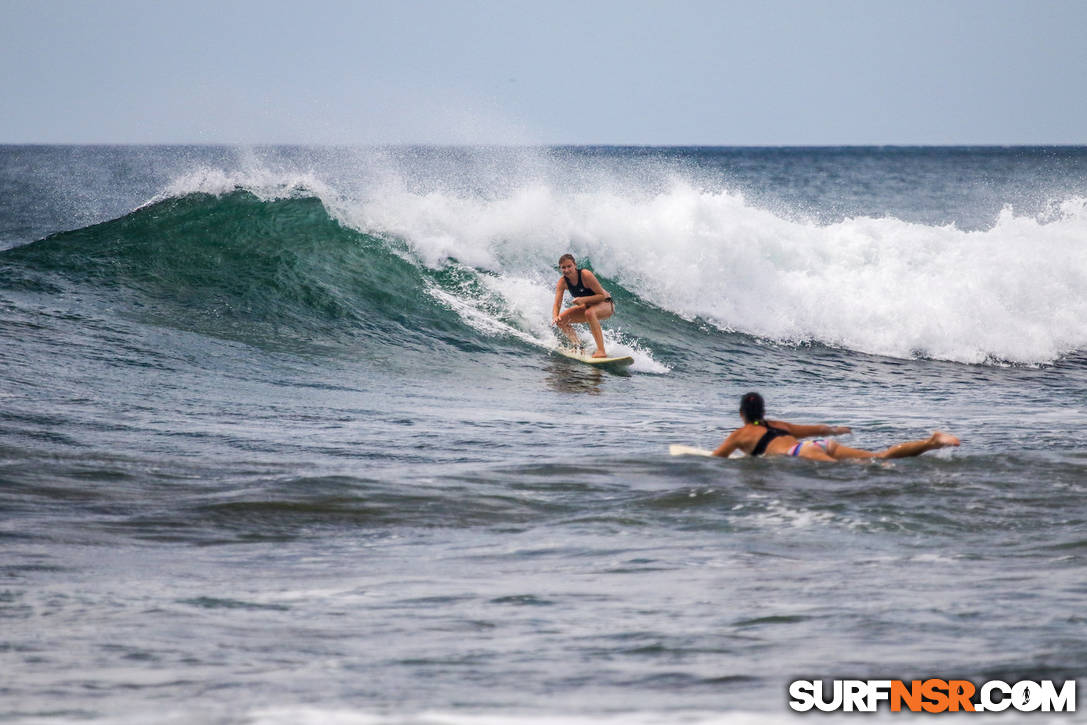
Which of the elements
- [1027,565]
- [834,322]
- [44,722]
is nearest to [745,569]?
[1027,565]

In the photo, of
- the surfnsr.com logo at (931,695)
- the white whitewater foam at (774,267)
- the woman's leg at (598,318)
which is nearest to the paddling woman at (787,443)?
the surfnsr.com logo at (931,695)

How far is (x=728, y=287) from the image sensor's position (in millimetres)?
18375

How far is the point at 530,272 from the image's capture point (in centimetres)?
1794

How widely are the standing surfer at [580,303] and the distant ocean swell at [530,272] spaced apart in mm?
670

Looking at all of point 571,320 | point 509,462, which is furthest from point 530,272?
point 509,462

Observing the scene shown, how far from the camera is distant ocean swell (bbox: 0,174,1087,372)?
15578 mm

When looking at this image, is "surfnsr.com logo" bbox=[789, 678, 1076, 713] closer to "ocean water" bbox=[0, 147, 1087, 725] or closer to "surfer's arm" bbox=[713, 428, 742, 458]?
"ocean water" bbox=[0, 147, 1087, 725]

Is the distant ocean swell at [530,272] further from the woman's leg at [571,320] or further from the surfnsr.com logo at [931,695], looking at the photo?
the surfnsr.com logo at [931,695]

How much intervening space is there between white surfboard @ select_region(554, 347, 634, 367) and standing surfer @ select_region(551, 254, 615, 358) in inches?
5.2

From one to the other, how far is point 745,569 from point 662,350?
9637 mm

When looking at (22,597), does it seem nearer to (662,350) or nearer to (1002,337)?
(662,350)

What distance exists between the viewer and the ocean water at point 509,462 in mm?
4715

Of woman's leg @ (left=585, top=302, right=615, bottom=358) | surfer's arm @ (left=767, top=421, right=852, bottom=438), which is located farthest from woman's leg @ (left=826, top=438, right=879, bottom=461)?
woman's leg @ (left=585, top=302, right=615, bottom=358)

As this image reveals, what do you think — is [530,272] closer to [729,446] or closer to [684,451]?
[684,451]
